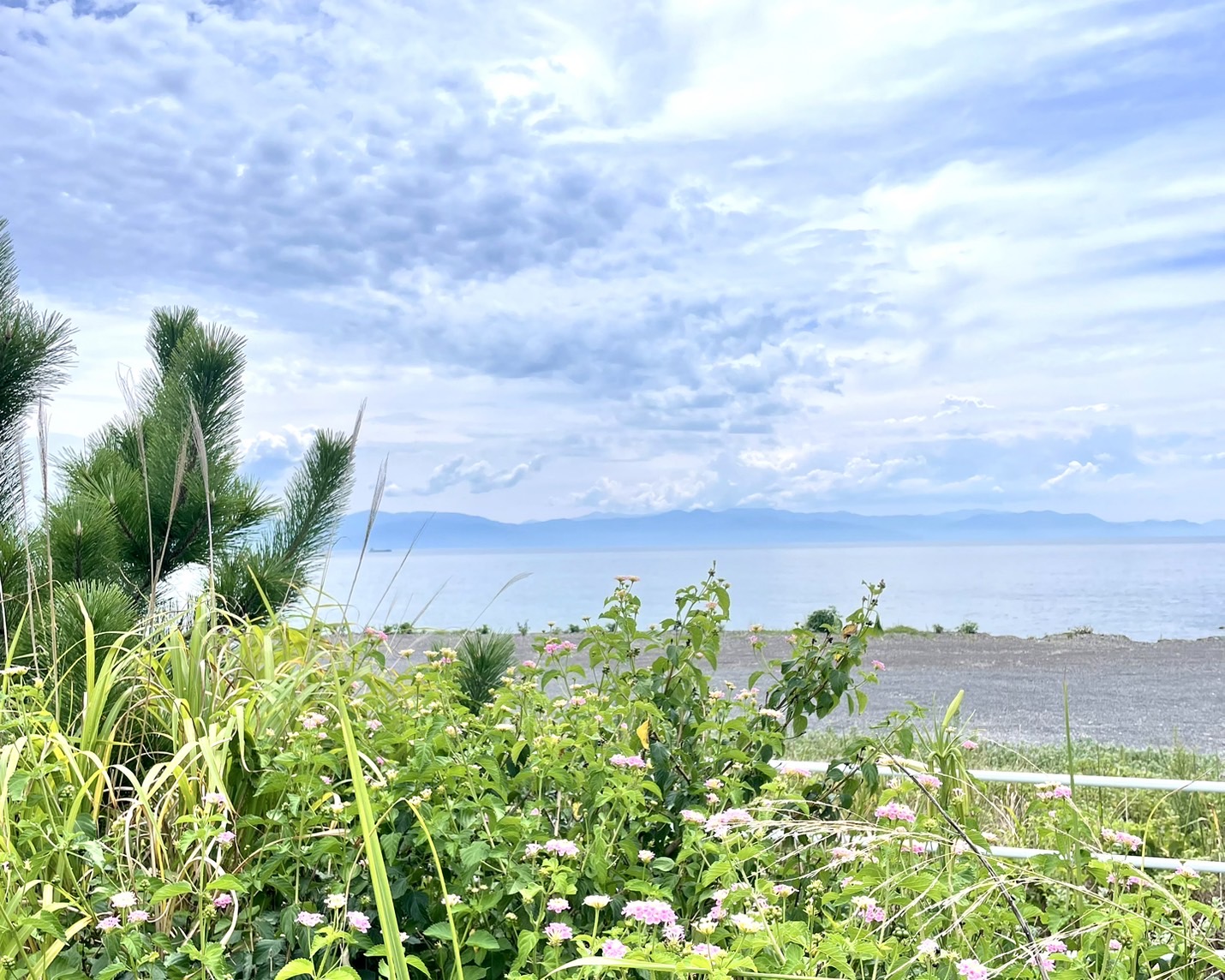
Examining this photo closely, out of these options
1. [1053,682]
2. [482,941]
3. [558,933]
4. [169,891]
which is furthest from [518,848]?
[1053,682]

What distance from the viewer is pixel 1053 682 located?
12.1 metres

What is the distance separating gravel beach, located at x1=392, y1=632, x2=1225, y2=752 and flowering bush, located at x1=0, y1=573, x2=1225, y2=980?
3.47m

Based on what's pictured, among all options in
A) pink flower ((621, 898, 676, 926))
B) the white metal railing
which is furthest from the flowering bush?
the white metal railing

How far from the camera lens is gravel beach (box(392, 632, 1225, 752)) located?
8.78 m

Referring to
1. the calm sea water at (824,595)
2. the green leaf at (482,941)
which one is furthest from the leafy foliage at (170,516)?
the green leaf at (482,941)

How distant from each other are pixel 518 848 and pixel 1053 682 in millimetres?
12205

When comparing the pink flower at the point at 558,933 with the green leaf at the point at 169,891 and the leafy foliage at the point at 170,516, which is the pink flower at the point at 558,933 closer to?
the green leaf at the point at 169,891

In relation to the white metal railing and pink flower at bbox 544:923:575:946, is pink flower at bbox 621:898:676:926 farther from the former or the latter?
the white metal railing

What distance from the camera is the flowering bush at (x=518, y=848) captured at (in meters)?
1.60

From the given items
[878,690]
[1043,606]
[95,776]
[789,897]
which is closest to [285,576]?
[95,776]

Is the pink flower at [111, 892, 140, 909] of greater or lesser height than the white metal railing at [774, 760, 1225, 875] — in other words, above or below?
above

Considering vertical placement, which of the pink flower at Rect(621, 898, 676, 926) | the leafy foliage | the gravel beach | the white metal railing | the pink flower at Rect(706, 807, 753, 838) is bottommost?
the gravel beach

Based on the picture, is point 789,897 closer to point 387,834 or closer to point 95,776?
point 387,834

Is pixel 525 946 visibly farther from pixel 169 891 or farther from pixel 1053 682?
pixel 1053 682
